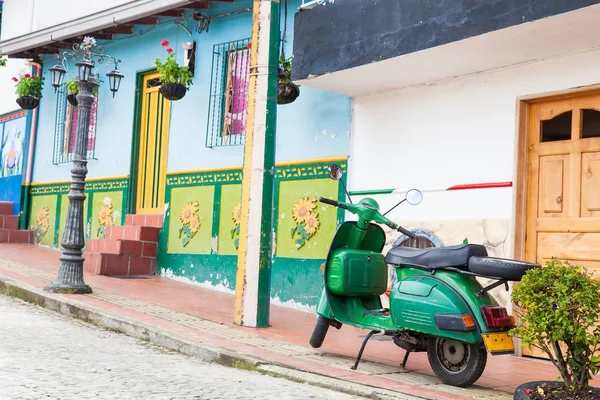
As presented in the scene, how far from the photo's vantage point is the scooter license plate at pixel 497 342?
5285 millimetres

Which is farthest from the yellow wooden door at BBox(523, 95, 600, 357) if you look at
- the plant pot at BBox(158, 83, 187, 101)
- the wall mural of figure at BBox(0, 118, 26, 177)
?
the wall mural of figure at BBox(0, 118, 26, 177)

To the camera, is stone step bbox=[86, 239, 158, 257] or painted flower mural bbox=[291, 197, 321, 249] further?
stone step bbox=[86, 239, 158, 257]

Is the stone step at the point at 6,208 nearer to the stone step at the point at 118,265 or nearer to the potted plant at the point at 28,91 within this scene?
the potted plant at the point at 28,91

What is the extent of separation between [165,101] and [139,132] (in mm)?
834

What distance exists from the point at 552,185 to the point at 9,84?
13.9 metres

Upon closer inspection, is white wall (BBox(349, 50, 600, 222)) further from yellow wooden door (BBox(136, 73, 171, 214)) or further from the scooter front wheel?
yellow wooden door (BBox(136, 73, 171, 214))

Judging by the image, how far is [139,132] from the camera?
13.5m

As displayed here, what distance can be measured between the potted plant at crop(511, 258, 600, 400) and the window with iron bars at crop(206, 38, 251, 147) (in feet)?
23.6

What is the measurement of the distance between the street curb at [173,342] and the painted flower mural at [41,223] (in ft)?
17.9

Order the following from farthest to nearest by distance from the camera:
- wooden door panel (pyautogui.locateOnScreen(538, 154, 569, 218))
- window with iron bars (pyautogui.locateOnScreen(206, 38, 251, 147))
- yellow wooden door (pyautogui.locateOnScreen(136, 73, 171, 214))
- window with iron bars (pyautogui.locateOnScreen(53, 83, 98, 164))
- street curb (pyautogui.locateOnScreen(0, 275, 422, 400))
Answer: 1. window with iron bars (pyautogui.locateOnScreen(53, 83, 98, 164))
2. yellow wooden door (pyautogui.locateOnScreen(136, 73, 171, 214))
3. window with iron bars (pyautogui.locateOnScreen(206, 38, 251, 147))
4. wooden door panel (pyautogui.locateOnScreen(538, 154, 569, 218))
5. street curb (pyautogui.locateOnScreen(0, 275, 422, 400))

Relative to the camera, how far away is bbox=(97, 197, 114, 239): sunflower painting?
13836 millimetres

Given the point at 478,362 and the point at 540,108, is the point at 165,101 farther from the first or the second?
the point at 478,362

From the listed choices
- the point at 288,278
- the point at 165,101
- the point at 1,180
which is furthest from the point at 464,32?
the point at 1,180

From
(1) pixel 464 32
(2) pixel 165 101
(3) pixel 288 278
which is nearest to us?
(1) pixel 464 32
